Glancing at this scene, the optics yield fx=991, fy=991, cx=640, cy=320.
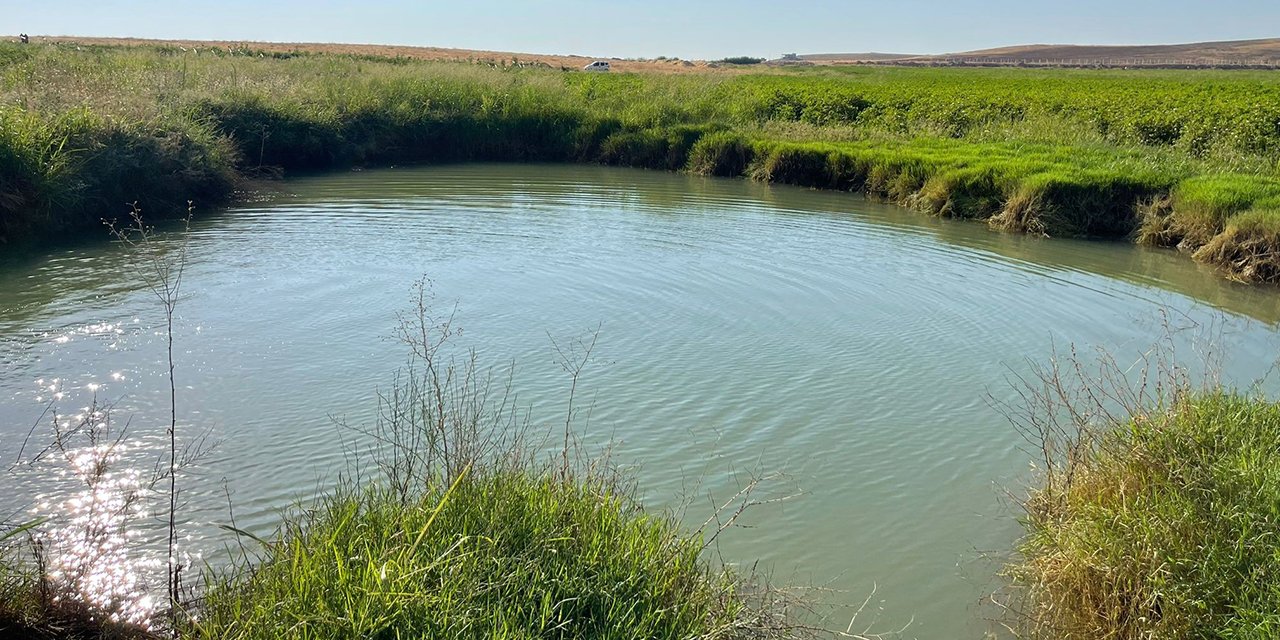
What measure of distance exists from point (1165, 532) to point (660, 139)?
67.4 feet

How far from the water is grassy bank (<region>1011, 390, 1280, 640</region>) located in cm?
39

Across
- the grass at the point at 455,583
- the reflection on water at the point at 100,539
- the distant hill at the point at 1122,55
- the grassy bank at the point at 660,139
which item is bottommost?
the reflection on water at the point at 100,539

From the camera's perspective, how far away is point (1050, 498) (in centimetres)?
541

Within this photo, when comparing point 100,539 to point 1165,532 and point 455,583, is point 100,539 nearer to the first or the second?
point 455,583

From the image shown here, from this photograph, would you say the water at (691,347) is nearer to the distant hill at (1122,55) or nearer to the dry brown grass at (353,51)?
the dry brown grass at (353,51)

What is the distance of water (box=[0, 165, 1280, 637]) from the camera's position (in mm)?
5664

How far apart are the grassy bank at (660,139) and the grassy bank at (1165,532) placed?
8899mm

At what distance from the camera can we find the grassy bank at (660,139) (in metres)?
13.7

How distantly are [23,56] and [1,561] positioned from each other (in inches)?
950

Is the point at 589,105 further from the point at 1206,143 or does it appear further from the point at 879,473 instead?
the point at 879,473

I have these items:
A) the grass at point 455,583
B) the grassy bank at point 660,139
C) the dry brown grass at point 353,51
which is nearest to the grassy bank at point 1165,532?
the grass at point 455,583

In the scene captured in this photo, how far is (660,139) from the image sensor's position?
79.0 ft

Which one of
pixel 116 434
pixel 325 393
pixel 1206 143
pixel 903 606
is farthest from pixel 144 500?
pixel 1206 143

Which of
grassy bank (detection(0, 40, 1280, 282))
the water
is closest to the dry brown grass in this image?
grassy bank (detection(0, 40, 1280, 282))
